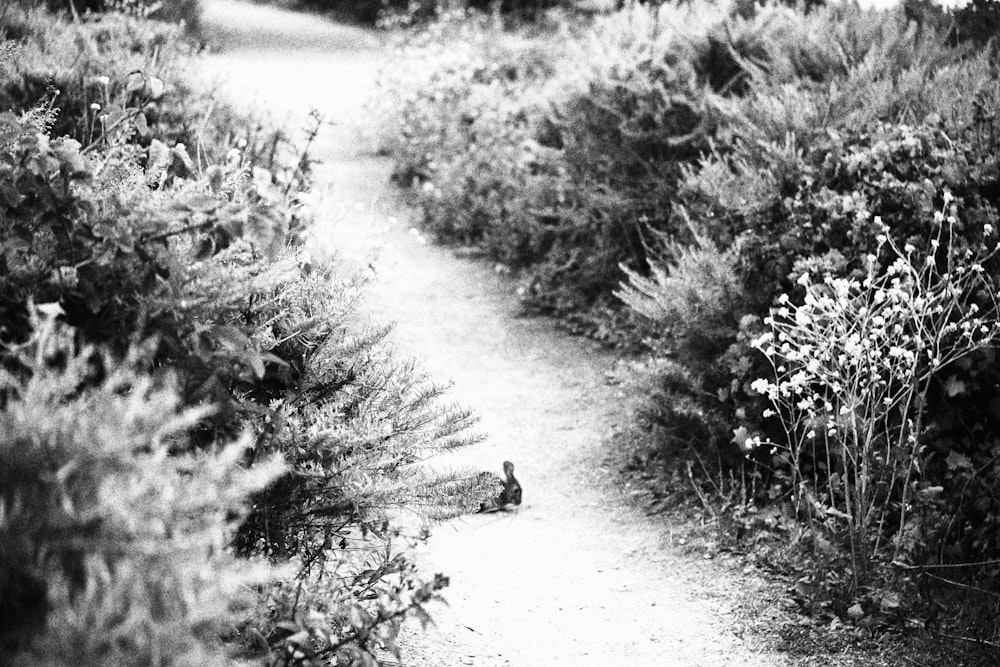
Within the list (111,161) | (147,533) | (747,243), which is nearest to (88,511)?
(147,533)

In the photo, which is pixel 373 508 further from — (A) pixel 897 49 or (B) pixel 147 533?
(A) pixel 897 49

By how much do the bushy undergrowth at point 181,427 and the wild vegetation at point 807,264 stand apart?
1.80m

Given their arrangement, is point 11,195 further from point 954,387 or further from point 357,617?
point 954,387

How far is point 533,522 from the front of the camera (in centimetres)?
470

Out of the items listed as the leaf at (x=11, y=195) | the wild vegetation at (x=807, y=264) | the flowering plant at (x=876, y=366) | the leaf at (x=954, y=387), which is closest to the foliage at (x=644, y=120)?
the wild vegetation at (x=807, y=264)

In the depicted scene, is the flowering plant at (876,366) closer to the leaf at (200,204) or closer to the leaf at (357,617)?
the leaf at (357,617)

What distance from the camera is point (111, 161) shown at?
2924 millimetres

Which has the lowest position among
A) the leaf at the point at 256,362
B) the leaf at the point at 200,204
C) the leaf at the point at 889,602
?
the leaf at the point at 889,602

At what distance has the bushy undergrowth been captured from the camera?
1.77 metres

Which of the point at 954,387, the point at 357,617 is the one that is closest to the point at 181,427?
the point at 357,617

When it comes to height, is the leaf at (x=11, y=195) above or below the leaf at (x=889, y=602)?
above

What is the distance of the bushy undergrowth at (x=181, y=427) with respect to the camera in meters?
1.77

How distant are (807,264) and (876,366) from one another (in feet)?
2.64

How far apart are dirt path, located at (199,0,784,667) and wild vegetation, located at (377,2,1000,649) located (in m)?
0.41
